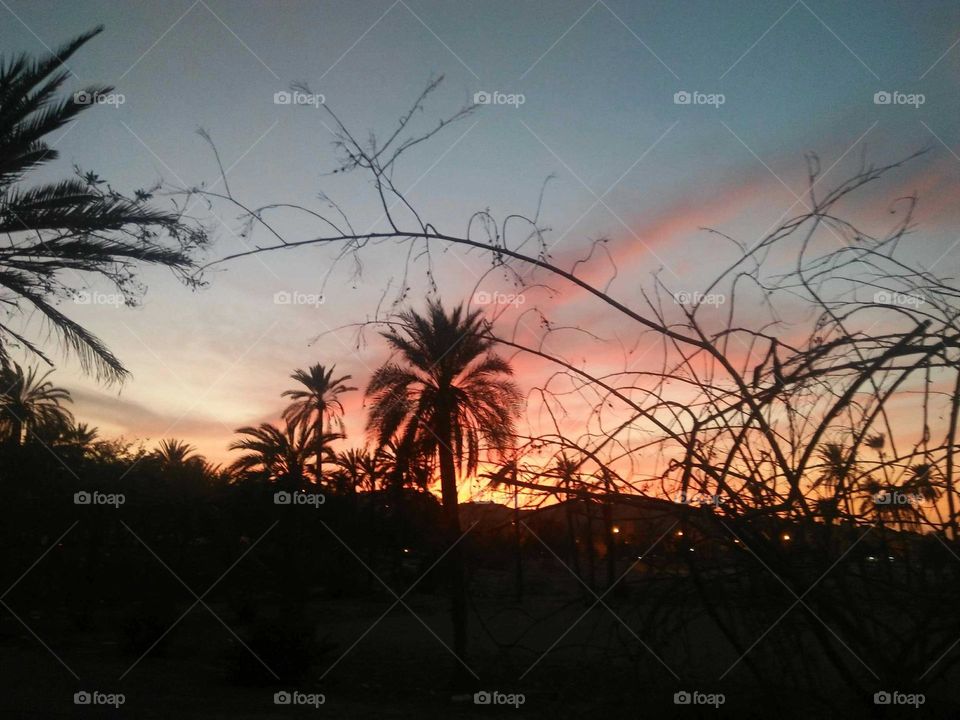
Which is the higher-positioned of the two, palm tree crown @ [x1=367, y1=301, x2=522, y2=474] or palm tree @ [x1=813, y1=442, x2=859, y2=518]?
palm tree crown @ [x1=367, y1=301, x2=522, y2=474]

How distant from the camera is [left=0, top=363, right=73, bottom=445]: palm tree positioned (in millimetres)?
17516

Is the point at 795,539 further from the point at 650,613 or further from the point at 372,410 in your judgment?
the point at 372,410

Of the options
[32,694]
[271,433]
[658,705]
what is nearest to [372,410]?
[271,433]

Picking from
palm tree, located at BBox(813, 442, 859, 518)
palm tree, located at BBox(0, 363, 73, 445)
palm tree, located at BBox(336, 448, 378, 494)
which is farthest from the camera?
palm tree, located at BBox(336, 448, 378, 494)

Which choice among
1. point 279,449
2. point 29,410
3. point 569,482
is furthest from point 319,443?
point 569,482

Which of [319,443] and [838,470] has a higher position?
[319,443]

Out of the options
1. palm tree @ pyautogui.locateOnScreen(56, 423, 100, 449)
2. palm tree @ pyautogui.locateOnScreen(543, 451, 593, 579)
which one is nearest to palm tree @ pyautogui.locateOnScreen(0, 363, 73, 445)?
palm tree @ pyautogui.locateOnScreen(56, 423, 100, 449)

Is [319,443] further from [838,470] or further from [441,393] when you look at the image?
[838,470]

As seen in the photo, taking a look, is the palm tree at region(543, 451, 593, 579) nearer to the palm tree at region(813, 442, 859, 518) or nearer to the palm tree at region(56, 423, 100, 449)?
the palm tree at region(813, 442, 859, 518)

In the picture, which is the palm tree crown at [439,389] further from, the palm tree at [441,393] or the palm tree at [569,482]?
the palm tree at [569,482]

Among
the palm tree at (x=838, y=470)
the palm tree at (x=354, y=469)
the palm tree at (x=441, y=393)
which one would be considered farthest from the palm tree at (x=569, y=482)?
the palm tree at (x=354, y=469)

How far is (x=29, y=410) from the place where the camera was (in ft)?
60.5

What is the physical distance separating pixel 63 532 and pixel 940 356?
21344 millimetres

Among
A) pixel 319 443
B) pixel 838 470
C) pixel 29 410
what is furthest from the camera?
pixel 319 443
